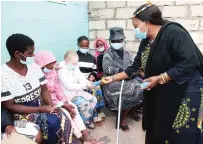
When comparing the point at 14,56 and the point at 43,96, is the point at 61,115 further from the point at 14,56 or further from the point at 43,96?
the point at 14,56

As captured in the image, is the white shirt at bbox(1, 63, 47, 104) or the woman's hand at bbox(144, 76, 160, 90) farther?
the white shirt at bbox(1, 63, 47, 104)

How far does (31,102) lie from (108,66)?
154 cm

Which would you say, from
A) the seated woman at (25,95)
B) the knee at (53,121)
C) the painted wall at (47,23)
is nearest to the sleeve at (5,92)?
the seated woman at (25,95)

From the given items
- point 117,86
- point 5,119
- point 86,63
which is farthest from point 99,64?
point 5,119

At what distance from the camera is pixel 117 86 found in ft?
11.6

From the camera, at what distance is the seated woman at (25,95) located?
2244 mm

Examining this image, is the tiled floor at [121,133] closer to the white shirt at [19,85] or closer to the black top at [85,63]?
the black top at [85,63]

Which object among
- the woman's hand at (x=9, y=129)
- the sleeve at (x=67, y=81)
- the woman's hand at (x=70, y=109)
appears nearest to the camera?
the woman's hand at (x=9, y=129)

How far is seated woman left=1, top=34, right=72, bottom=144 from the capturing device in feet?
7.36

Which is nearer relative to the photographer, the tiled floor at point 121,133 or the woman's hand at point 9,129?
the woman's hand at point 9,129

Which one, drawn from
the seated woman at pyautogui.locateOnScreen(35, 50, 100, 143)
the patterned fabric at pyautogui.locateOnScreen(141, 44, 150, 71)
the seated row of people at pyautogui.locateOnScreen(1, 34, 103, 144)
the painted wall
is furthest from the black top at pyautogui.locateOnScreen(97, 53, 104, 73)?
the patterned fabric at pyautogui.locateOnScreen(141, 44, 150, 71)

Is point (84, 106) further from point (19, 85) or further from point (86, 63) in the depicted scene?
point (19, 85)

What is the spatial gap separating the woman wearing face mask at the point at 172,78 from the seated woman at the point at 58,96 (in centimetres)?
104

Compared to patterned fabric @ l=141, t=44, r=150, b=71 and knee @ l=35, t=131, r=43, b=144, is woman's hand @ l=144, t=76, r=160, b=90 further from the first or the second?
knee @ l=35, t=131, r=43, b=144
